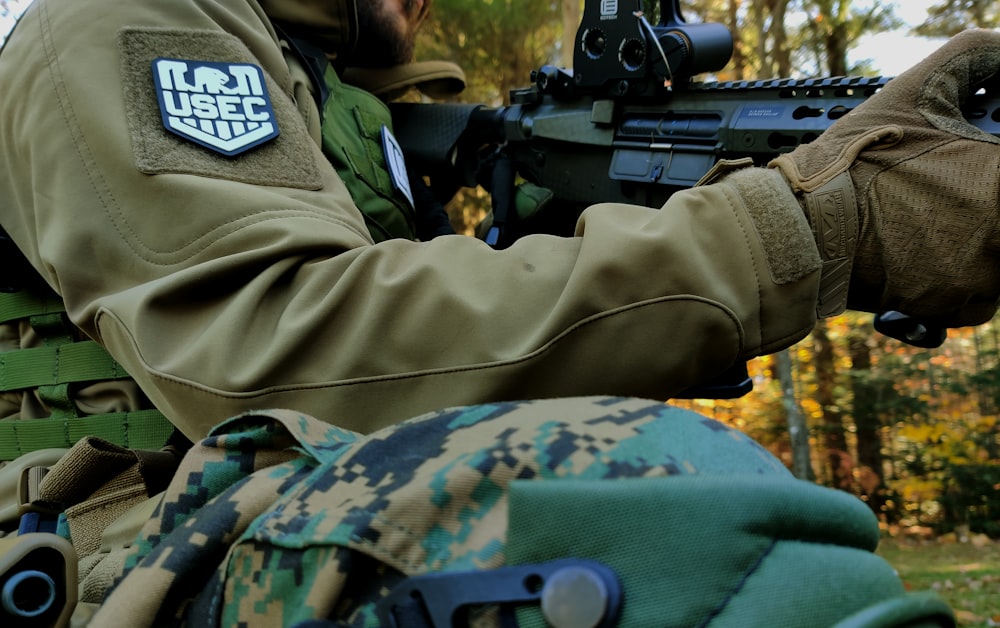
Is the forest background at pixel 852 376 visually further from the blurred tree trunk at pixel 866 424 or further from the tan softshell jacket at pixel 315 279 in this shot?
the tan softshell jacket at pixel 315 279

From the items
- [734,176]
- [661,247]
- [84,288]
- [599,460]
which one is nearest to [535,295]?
[661,247]

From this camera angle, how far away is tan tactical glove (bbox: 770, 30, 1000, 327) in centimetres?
138

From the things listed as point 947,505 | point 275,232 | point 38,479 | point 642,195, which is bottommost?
point 947,505

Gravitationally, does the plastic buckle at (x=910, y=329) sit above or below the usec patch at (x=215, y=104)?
below

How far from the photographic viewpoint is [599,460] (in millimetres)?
716

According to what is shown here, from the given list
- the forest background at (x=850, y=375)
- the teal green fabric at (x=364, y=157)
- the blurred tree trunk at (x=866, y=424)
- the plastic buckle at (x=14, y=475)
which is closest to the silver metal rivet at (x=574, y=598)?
the plastic buckle at (x=14, y=475)

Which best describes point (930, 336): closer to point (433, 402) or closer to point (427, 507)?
point (433, 402)

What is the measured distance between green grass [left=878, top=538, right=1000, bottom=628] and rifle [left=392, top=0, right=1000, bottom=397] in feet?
11.0

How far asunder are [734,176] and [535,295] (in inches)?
14.6

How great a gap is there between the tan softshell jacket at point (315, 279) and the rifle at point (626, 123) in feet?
0.82

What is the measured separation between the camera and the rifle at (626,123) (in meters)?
1.61

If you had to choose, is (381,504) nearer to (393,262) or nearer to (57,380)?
(393,262)

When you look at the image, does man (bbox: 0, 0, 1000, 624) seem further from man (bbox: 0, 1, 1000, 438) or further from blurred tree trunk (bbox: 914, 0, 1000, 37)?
blurred tree trunk (bbox: 914, 0, 1000, 37)

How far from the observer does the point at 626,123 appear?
6.50ft
